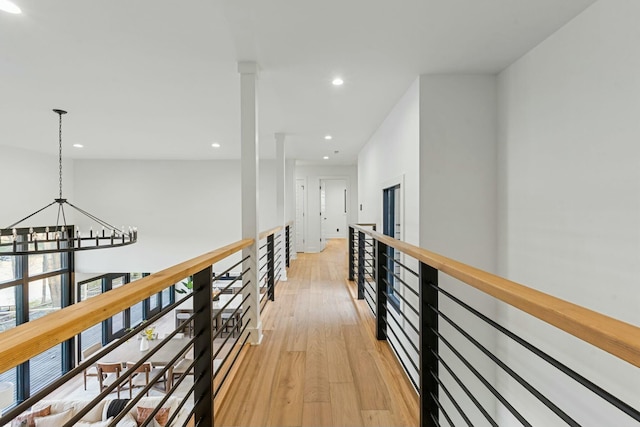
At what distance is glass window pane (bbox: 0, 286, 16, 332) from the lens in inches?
250

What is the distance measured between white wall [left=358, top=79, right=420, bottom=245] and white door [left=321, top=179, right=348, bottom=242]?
6.06 m

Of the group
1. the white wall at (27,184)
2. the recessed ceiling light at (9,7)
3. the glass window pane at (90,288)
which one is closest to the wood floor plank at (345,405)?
the recessed ceiling light at (9,7)

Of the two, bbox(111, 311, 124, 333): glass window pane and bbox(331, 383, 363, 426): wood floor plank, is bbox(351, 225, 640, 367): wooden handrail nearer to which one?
bbox(331, 383, 363, 426): wood floor plank

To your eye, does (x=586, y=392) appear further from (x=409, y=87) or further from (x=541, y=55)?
(x=409, y=87)

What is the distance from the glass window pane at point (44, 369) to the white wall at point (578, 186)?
8.75m

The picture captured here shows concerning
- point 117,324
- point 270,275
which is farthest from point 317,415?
point 117,324

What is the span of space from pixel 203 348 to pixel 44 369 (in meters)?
8.45

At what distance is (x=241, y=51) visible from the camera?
2.42m

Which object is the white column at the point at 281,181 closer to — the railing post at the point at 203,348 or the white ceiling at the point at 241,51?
the white ceiling at the point at 241,51

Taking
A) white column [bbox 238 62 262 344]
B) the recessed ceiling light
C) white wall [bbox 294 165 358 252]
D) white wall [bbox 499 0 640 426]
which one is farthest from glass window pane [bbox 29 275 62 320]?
white wall [bbox 499 0 640 426]

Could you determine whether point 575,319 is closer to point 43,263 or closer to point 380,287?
point 380,287

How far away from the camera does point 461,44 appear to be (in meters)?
2.32

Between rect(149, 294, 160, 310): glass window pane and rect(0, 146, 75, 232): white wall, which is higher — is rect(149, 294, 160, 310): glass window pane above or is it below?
below

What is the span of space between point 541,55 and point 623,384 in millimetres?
2111
